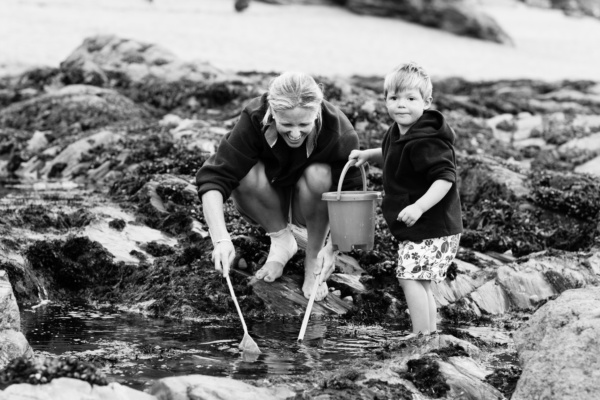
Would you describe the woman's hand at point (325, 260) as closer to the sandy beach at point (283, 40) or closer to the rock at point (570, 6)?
the sandy beach at point (283, 40)

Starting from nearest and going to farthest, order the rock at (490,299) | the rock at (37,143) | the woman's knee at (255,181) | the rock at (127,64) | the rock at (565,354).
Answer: the rock at (565,354)
the woman's knee at (255,181)
the rock at (490,299)
the rock at (37,143)
the rock at (127,64)

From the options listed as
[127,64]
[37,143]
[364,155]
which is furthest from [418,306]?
[127,64]

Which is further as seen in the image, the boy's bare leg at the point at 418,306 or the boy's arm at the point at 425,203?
the boy's bare leg at the point at 418,306

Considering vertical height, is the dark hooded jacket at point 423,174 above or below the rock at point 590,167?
above

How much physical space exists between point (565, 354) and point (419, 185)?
1.55 metres

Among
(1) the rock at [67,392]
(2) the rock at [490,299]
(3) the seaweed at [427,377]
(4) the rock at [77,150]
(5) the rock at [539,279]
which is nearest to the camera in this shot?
(1) the rock at [67,392]

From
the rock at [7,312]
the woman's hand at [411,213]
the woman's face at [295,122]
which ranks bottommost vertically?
the rock at [7,312]

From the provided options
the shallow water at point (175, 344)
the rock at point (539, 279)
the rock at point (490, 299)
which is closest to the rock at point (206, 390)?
the shallow water at point (175, 344)

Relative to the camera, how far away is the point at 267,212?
6.72 m

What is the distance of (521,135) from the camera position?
15.9m

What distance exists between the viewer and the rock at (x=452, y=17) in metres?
39.3

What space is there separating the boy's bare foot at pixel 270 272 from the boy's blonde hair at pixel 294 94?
1.38 m

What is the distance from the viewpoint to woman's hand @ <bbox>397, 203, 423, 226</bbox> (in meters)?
5.59

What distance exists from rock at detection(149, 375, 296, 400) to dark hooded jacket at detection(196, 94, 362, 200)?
6.09ft
